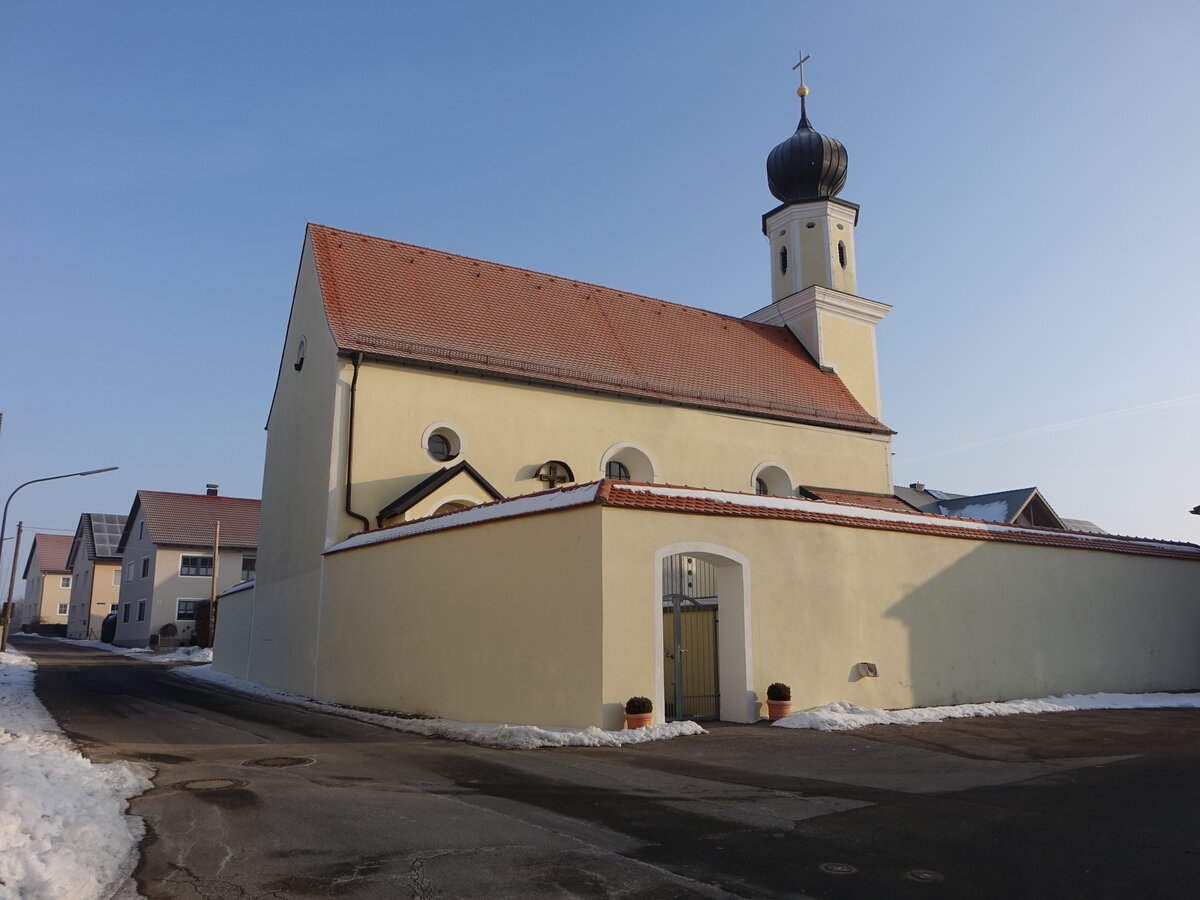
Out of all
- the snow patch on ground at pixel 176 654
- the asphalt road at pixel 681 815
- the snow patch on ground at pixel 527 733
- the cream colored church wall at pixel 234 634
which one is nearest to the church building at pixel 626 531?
the cream colored church wall at pixel 234 634

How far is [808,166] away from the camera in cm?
3125

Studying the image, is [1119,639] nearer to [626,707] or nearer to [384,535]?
[626,707]

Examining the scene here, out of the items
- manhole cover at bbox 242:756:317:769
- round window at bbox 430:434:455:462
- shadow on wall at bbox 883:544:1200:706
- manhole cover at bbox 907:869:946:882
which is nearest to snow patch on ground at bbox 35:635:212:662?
round window at bbox 430:434:455:462

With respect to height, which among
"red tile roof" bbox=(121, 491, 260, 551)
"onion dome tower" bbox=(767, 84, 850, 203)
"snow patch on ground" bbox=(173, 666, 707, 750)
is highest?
"onion dome tower" bbox=(767, 84, 850, 203)

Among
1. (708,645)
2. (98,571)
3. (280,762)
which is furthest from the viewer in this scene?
(98,571)

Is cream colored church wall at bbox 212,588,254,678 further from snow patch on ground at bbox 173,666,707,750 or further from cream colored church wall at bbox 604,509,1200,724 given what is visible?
cream colored church wall at bbox 604,509,1200,724

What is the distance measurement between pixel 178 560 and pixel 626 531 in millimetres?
40910

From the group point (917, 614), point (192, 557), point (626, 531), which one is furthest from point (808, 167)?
point (192, 557)

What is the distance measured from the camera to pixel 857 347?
30.8m

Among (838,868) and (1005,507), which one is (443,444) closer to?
(838,868)

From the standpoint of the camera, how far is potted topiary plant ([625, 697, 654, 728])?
474 inches

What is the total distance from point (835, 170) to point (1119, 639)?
1854 cm

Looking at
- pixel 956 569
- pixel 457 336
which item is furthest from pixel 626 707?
pixel 457 336

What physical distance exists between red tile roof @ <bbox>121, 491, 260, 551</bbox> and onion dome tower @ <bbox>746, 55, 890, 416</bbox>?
31.1 m
